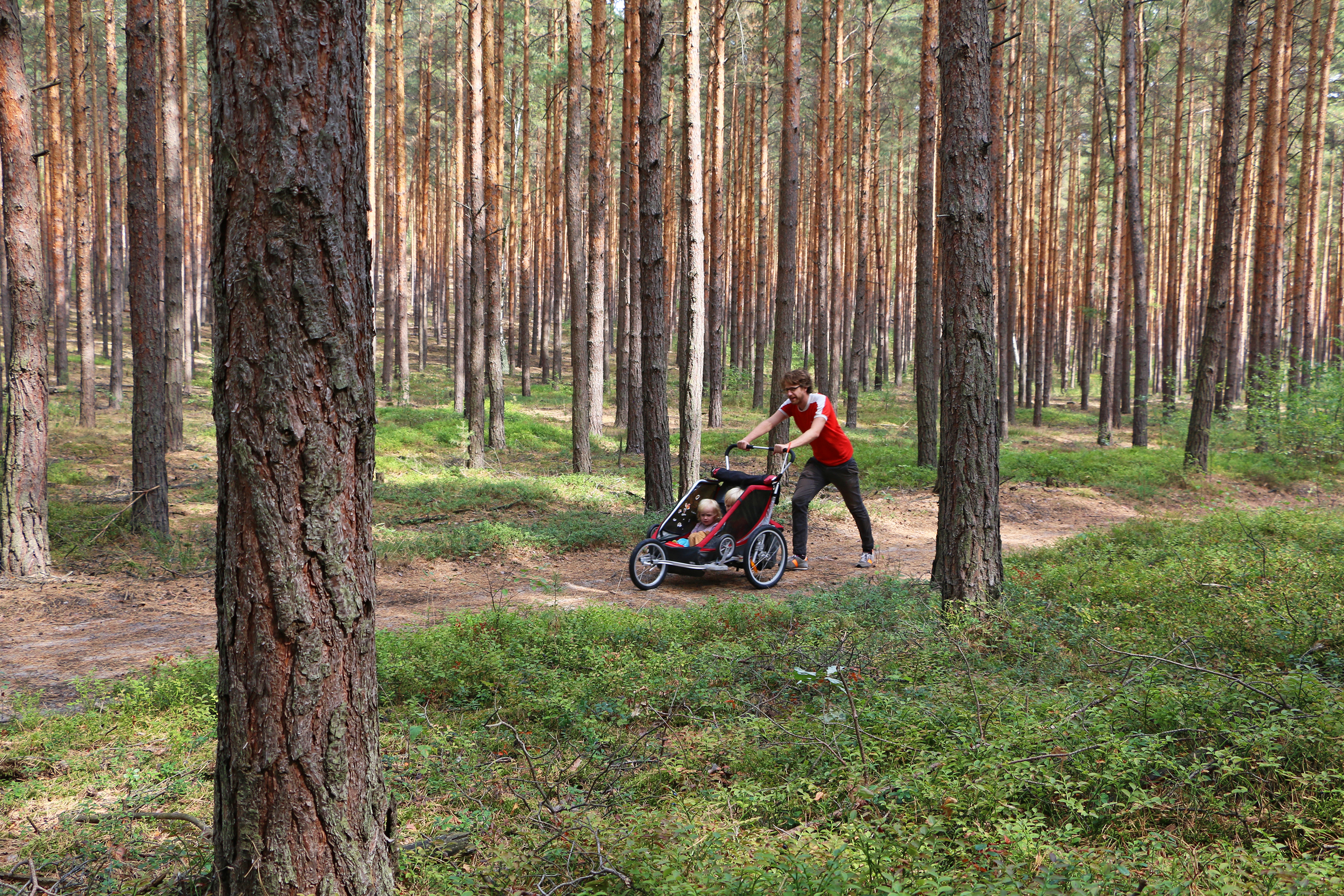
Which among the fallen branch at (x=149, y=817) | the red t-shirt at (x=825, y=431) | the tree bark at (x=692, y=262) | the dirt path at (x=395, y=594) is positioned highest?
the tree bark at (x=692, y=262)

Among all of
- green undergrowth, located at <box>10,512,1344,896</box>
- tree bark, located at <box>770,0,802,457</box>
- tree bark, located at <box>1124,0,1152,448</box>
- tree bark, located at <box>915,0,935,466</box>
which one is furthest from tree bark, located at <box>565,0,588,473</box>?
tree bark, located at <box>1124,0,1152,448</box>

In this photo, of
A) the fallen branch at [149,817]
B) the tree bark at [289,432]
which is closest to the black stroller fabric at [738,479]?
the fallen branch at [149,817]

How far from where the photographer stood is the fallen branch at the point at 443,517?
35.6ft

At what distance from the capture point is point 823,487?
8.95m

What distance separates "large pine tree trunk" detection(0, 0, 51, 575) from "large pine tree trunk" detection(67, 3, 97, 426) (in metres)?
9.31

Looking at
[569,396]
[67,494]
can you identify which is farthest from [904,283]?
[67,494]

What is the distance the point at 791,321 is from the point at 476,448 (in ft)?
20.7

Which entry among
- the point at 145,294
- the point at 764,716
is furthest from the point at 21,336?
the point at 764,716

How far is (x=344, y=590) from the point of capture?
102 inches

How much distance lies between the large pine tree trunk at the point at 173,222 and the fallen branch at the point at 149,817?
12.1 metres

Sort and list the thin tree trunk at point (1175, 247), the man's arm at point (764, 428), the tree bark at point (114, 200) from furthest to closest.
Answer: the thin tree trunk at point (1175, 247) → the tree bark at point (114, 200) → the man's arm at point (764, 428)

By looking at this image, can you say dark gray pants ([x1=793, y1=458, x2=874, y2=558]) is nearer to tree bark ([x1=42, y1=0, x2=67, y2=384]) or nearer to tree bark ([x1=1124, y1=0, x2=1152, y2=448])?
tree bark ([x1=1124, y1=0, x2=1152, y2=448])

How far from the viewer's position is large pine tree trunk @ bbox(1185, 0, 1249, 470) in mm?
13148

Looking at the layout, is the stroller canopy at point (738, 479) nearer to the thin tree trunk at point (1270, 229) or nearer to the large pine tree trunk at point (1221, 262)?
the large pine tree trunk at point (1221, 262)
